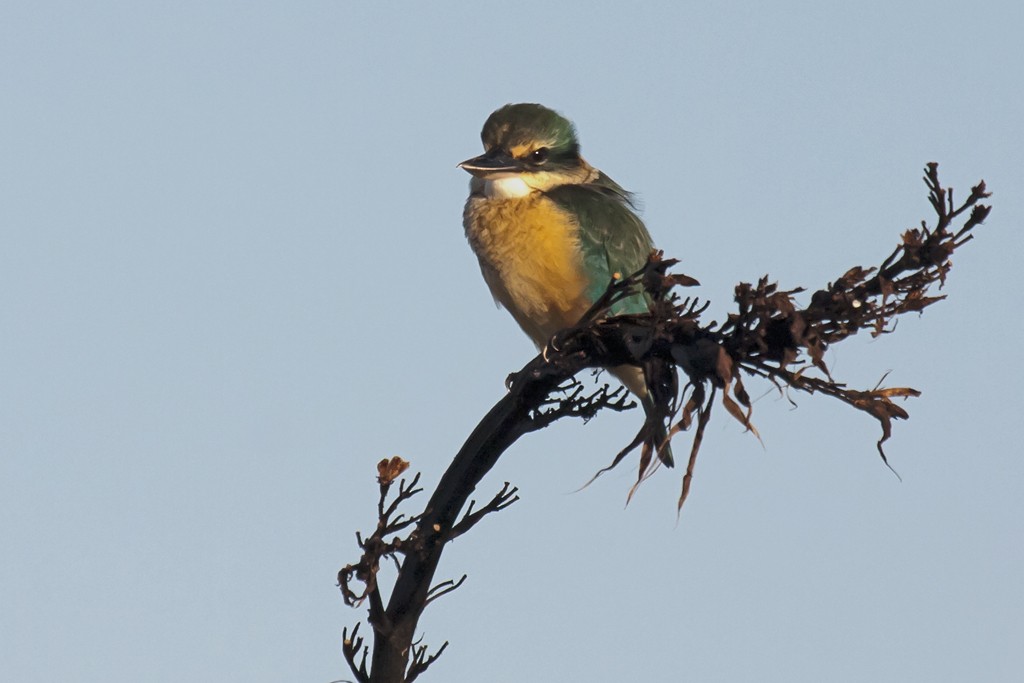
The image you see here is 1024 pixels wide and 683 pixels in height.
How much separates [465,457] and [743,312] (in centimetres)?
82

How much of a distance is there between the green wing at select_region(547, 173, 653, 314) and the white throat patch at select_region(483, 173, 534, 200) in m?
0.12

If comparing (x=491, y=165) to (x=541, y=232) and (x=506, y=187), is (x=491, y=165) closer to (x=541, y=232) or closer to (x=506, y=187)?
(x=506, y=187)

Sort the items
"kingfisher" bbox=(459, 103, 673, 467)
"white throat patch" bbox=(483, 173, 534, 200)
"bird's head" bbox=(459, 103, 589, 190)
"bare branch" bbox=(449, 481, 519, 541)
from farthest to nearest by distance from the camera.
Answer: "bird's head" bbox=(459, 103, 589, 190) → "white throat patch" bbox=(483, 173, 534, 200) → "kingfisher" bbox=(459, 103, 673, 467) → "bare branch" bbox=(449, 481, 519, 541)

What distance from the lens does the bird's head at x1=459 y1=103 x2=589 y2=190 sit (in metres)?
5.86

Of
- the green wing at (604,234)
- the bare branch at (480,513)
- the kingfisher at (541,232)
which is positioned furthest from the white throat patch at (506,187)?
the bare branch at (480,513)

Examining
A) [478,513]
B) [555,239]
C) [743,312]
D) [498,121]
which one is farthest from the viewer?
[498,121]

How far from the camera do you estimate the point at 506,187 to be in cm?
580

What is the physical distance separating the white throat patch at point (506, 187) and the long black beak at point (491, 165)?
0.03 m

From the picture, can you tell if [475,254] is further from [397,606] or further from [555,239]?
[397,606]

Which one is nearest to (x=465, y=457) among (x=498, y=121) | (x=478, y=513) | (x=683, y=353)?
(x=478, y=513)

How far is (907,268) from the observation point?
249 centimetres

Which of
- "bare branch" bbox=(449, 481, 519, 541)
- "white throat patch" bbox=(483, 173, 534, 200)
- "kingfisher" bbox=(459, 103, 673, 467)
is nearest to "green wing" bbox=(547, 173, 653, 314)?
"kingfisher" bbox=(459, 103, 673, 467)

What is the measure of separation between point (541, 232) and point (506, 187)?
0.45 metres

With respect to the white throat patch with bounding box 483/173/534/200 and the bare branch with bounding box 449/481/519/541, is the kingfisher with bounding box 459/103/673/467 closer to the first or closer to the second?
the white throat patch with bounding box 483/173/534/200
